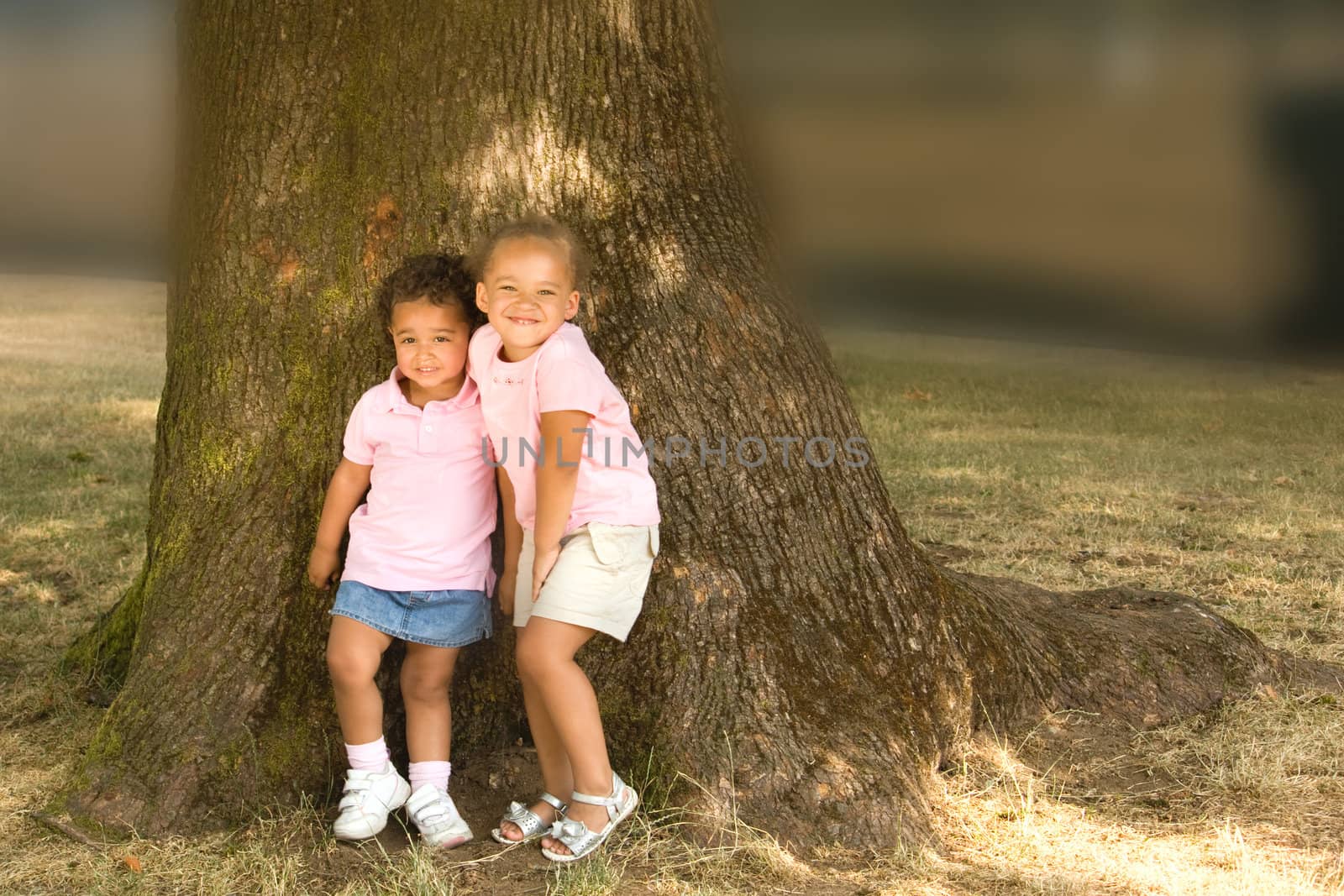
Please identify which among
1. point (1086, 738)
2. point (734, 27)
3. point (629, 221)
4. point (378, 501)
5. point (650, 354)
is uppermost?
point (734, 27)

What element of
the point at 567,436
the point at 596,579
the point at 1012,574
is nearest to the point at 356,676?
the point at 596,579

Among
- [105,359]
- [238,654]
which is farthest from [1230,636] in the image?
[105,359]

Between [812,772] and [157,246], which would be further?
[157,246]

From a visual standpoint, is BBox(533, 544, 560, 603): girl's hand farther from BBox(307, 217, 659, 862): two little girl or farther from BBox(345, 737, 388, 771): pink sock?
BBox(345, 737, 388, 771): pink sock

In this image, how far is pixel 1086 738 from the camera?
4.09 m

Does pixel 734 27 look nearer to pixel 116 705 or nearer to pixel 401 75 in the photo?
pixel 401 75

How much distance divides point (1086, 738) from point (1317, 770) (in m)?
0.64

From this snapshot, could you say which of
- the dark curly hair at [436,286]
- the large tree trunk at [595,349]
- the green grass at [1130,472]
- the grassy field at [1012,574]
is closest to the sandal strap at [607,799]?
the grassy field at [1012,574]

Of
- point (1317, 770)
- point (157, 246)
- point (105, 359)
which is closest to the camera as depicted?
point (1317, 770)

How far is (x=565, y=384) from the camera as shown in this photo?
3.12 meters

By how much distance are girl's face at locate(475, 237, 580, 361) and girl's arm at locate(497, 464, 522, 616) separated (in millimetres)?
348

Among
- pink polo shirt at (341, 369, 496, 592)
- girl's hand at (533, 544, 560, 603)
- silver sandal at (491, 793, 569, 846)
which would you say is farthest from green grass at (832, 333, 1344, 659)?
pink polo shirt at (341, 369, 496, 592)

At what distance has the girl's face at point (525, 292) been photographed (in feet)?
10.5

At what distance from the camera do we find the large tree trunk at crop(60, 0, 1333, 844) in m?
3.48
